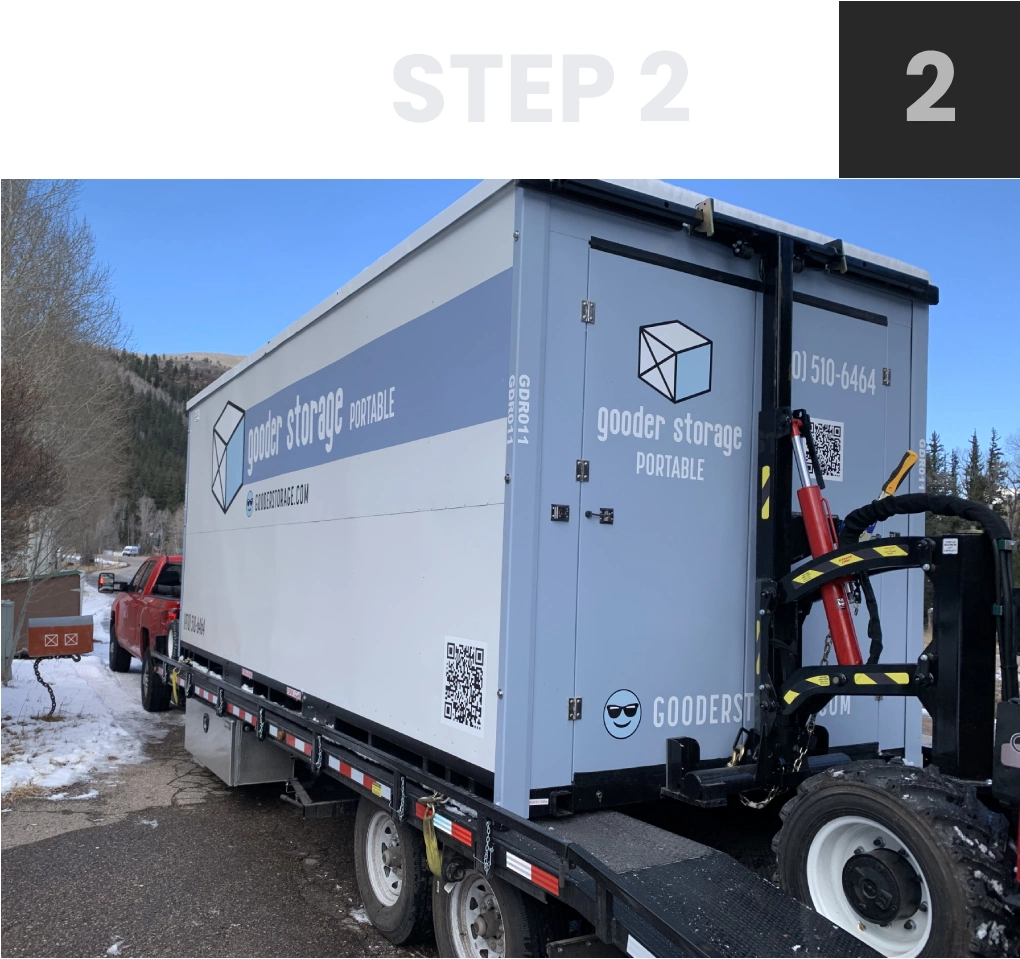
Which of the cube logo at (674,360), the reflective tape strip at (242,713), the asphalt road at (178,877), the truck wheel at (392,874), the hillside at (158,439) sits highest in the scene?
the hillside at (158,439)

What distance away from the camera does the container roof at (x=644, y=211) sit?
138 inches

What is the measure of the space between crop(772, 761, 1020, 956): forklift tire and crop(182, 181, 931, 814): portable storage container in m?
0.78

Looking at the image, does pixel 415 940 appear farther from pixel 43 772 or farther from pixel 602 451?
pixel 43 772

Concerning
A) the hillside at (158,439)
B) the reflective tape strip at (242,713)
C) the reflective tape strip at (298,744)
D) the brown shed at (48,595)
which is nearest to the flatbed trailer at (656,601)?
the reflective tape strip at (298,744)

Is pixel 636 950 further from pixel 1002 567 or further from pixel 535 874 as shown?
pixel 1002 567

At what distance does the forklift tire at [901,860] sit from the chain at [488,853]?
105 cm

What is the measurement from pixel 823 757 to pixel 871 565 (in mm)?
1171

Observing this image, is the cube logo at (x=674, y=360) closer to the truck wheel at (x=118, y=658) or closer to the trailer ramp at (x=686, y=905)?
the trailer ramp at (x=686, y=905)

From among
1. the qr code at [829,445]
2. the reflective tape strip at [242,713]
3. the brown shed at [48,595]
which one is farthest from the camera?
the brown shed at [48,595]

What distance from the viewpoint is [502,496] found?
3.42m

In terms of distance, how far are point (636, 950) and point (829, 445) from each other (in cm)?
246

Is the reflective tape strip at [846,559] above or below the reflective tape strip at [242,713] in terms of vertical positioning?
above

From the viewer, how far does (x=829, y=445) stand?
417 centimetres

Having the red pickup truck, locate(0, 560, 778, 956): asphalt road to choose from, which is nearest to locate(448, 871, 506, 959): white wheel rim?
locate(0, 560, 778, 956): asphalt road
